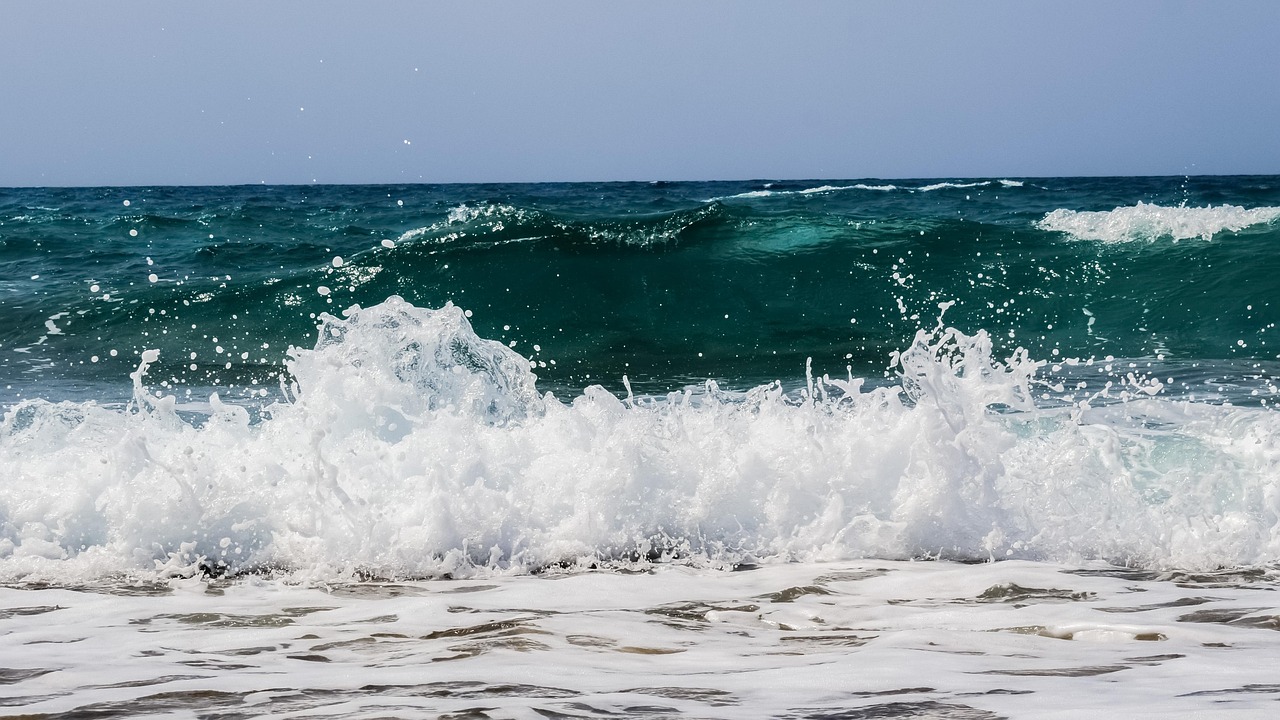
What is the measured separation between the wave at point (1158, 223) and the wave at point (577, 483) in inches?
341

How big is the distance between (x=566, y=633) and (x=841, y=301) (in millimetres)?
8649

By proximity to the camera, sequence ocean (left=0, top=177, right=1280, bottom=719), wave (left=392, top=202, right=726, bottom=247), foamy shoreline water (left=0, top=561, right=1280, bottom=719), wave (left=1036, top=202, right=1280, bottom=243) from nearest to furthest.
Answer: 1. foamy shoreline water (left=0, top=561, right=1280, bottom=719)
2. ocean (left=0, top=177, right=1280, bottom=719)
3. wave (left=392, top=202, right=726, bottom=247)
4. wave (left=1036, top=202, right=1280, bottom=243)

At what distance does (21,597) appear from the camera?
370 centimetres

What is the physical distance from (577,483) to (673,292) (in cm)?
723

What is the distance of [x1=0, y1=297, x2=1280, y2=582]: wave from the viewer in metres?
4.21

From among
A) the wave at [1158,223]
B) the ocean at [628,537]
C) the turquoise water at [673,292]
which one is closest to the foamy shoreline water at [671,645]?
the ocean at [628,537]

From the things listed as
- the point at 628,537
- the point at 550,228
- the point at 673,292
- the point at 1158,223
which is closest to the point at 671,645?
the point at 628,537

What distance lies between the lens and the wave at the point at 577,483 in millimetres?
4215

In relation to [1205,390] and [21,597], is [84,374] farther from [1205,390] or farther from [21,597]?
[1205,390]

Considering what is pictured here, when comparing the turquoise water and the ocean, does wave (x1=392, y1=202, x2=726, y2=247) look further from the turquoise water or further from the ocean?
the ocean

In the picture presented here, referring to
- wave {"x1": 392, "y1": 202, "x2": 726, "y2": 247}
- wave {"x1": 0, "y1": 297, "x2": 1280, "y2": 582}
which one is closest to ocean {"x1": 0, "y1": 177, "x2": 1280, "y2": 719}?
wave {"x1": 0, "y1": 297, "x2": 1280, "y2": 582}

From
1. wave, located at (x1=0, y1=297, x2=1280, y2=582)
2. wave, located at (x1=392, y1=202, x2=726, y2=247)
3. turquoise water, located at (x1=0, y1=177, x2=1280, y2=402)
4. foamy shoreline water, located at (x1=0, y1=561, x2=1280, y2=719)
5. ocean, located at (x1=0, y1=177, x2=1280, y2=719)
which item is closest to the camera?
foamy shoreline water, located at (x1=0, y1=561, x2=1280, y2=719)

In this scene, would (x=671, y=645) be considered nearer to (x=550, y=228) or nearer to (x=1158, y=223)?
(x=550, y=228)

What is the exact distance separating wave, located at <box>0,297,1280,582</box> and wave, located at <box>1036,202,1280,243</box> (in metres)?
8.67
